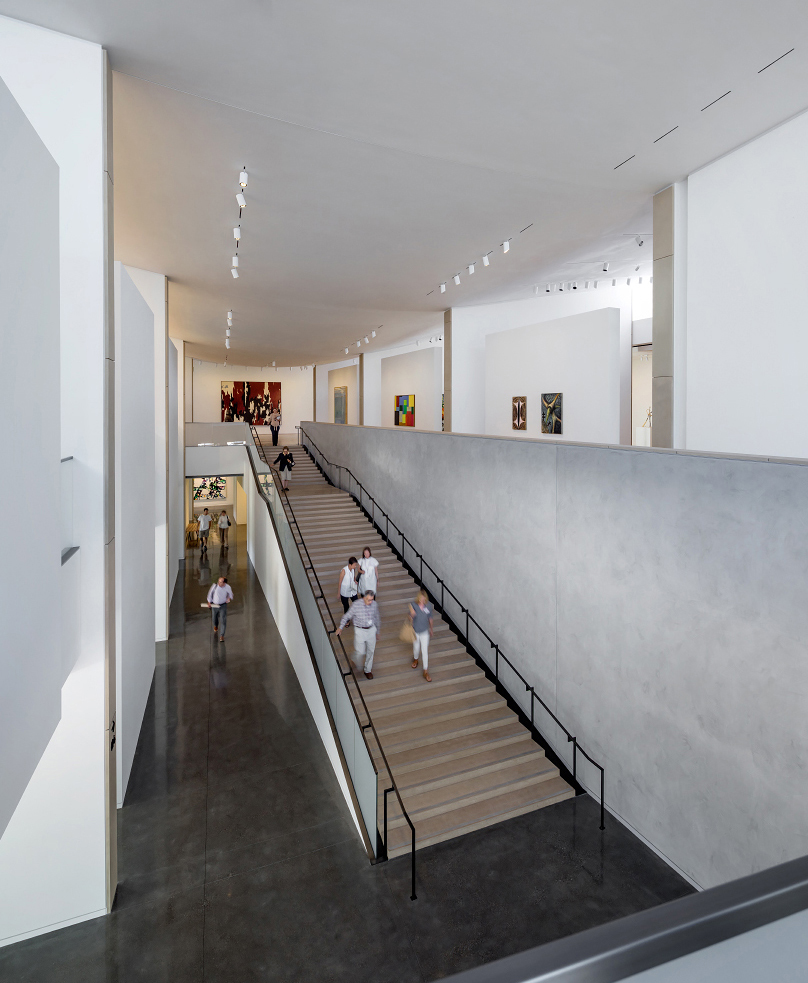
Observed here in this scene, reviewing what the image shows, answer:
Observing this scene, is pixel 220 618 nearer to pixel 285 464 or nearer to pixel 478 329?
pixel 285 464

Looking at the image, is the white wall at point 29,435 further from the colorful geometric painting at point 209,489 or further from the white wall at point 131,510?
the colorful geometric painting at point 209,489

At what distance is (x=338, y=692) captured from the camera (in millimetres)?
7988

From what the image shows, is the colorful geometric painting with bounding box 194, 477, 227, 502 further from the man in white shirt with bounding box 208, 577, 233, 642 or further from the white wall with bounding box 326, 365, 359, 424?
the man in white shirt with bounding box 208, 577, 233, 642

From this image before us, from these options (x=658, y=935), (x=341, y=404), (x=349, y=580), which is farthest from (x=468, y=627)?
(x=341, y=404)

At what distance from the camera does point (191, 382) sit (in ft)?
93.9

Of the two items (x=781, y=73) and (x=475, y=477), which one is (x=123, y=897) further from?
(x=781, y=73)

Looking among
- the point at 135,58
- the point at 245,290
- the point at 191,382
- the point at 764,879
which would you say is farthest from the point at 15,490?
the point at 191,382

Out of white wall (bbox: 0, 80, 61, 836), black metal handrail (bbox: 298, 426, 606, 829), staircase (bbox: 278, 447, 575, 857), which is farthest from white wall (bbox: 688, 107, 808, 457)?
white wall (bbox: 0, 80, 61, 836)

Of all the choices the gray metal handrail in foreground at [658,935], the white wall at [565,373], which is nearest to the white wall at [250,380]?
the white wall at [565,373]

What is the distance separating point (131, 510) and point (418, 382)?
55.2 feet

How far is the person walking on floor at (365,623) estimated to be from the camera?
830 cm

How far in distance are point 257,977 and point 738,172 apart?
996cm

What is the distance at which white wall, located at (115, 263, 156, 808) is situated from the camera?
22.4 ft

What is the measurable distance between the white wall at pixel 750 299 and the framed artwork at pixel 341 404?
946 inches
